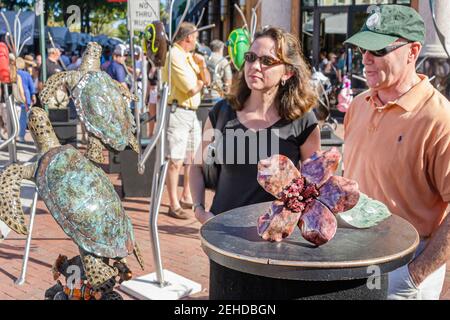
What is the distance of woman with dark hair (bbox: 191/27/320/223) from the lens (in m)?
2.77

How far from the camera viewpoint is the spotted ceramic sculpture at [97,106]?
2.03 m

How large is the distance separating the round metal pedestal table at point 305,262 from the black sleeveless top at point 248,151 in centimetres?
76

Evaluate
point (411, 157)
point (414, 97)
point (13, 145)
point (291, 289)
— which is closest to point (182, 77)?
point (13, 145)

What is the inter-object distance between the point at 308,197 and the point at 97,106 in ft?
2.76

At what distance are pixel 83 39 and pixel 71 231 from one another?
30.0 metres

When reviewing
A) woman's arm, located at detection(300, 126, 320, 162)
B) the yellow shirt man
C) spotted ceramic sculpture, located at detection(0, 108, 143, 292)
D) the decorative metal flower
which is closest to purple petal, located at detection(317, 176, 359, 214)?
the decorative metal flower

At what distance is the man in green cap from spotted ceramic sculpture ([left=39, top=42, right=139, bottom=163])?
1.04 metres

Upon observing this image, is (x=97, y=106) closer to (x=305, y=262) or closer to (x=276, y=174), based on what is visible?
(x=276, y=174)

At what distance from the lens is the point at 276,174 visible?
6.37 feet

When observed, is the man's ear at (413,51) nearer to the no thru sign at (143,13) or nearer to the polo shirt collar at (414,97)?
the polo shirt collar at (414,97)

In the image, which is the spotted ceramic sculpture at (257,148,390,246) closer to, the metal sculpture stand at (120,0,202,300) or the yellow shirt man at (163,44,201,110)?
the metal sculpture stand at (120,0,202,300)

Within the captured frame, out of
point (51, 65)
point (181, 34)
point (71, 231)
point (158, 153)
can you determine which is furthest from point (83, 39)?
point (71, 231)

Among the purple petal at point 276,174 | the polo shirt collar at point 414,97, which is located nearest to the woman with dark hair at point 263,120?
the polo shirt collar at point 414,97

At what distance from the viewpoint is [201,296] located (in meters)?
4.07
